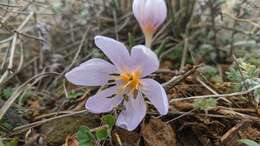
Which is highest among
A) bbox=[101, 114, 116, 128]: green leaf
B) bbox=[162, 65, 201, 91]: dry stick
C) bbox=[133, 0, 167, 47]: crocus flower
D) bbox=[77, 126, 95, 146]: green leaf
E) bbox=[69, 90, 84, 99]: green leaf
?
bbox=[133, 0, 167, 47]: crocus flower

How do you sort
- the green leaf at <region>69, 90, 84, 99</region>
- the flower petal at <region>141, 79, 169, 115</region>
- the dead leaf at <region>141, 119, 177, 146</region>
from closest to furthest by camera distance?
1. the flower petal at <region>141, 79, 169, 115</region>
2. the dead leaf at <region>141, 119, 177, 146</region>
3. the green leaf at <region>69, 90, 84, 99</region>

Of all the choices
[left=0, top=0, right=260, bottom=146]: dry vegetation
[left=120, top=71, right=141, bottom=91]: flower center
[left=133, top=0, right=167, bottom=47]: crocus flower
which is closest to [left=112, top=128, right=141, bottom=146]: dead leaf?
[left=0, top=0, right=260, bottom=146]: dry vegetation

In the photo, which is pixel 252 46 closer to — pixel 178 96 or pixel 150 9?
pixel 178 96

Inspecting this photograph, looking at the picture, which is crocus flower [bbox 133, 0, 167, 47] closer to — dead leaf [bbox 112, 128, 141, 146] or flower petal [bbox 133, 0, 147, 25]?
flower petal [bbox 133, 0, 147, 25]

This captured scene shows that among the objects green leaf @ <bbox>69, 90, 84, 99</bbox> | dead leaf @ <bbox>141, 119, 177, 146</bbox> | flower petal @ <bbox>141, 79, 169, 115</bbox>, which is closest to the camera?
flower petal @ <bbox>141, 79, 169, 115</bbox>

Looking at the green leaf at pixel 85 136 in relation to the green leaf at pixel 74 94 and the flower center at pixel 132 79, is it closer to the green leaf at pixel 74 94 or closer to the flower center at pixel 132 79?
the flower center at pixel 132 79

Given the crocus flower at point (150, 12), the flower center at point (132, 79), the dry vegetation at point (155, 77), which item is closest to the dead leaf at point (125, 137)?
the dry vegetation at point (155, 77)

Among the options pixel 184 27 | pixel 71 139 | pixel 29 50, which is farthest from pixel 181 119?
pixel 29 50
